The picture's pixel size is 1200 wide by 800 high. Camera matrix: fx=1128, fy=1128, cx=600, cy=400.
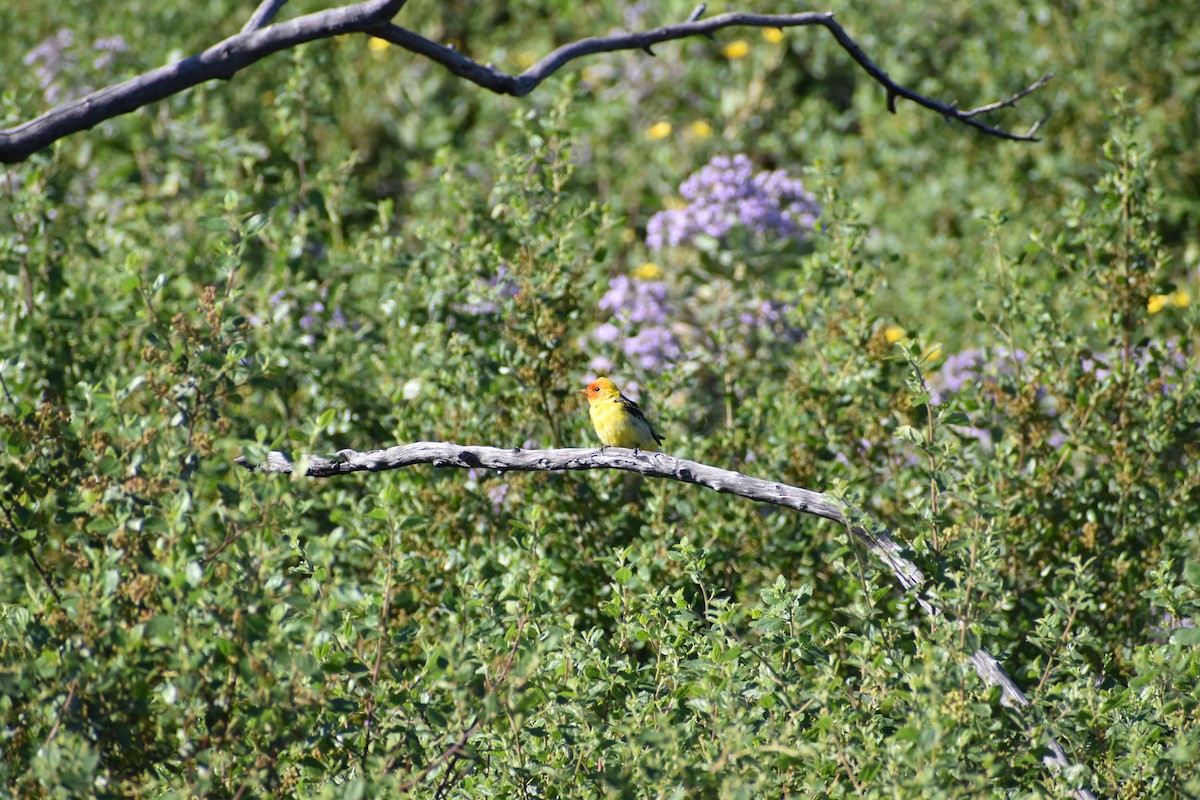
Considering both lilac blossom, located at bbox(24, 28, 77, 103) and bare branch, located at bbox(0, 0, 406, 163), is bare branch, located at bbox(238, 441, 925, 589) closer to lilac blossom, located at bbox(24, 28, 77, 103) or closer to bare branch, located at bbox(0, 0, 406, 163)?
bare branch, located at bbox(0, 0, 406, 163)

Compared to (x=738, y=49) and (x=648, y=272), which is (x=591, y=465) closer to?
(x=648, y=272)

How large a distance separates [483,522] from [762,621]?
6.08 feet

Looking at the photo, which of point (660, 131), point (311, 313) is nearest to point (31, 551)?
point (311, 313)

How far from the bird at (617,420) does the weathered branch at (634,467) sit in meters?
0.70

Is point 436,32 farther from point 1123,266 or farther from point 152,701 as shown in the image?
point 152,701

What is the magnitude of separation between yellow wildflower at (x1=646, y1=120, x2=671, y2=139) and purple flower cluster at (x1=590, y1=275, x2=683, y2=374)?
181 cm

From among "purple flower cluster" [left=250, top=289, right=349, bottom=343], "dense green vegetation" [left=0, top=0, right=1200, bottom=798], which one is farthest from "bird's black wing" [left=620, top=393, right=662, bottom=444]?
"purple flower cluster" [left=250, top=289, right=349, bottom=343]

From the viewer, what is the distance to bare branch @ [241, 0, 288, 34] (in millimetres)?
3697

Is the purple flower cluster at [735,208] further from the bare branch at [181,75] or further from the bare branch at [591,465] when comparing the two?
the bare branch at [591,465]

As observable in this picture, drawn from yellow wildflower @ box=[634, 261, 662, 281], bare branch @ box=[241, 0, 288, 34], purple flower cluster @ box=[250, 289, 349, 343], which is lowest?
yellow wildflower @ box=[634, 261, 662, 281]

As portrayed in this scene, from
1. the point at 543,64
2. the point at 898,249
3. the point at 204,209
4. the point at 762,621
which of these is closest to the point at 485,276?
the point at 543,64

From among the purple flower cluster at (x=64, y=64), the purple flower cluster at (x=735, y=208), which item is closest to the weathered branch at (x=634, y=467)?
the purple flower cluster at (x=735, y=208)

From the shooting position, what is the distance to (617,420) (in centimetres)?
396

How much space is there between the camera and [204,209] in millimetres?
5480
